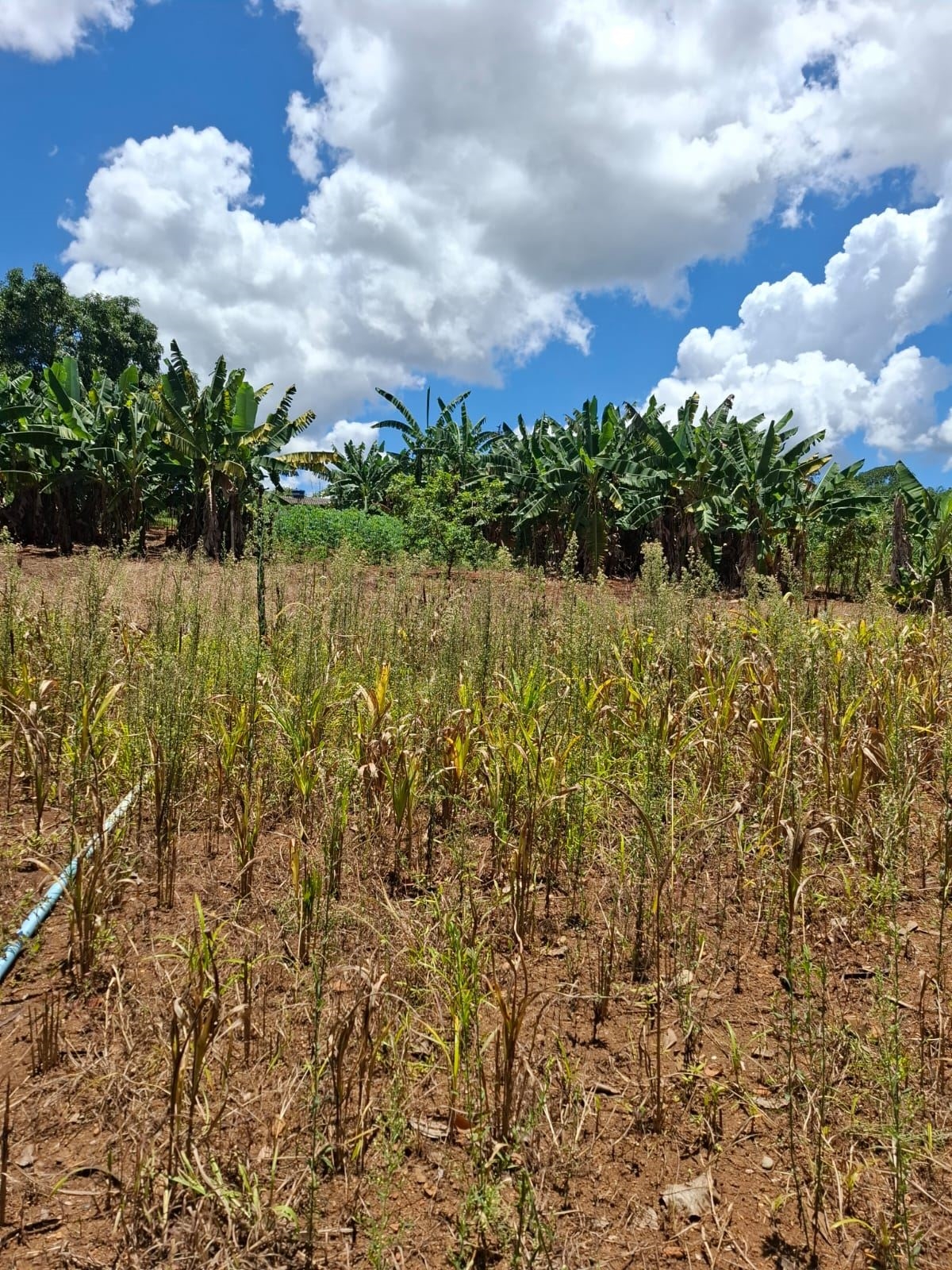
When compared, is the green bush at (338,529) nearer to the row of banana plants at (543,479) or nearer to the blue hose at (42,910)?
the row of banana plants at (543,479)

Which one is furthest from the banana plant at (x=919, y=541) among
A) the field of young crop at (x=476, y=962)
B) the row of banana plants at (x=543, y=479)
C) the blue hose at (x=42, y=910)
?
the blue hose at (x=42, y=910)

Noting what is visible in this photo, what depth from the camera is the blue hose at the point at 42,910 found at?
2.58 metres

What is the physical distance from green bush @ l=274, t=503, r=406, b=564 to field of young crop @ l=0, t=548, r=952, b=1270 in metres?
12.9

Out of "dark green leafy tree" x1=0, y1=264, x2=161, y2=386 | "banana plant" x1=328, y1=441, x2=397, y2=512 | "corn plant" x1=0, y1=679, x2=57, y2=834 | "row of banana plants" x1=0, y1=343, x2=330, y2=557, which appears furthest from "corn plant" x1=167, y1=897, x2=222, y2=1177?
"dark green leafy tree" x1=0, y1=264, x2=161, y2=386

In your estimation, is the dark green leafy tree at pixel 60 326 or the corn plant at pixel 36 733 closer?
the corn plant at pixel 36 733

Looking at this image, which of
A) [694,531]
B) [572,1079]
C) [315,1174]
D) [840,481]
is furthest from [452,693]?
[840,481]

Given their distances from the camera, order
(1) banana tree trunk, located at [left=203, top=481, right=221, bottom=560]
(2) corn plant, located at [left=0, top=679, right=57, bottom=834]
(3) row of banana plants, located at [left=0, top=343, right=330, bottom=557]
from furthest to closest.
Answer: (1) banana tree trunk, located at [left=203, top=481, right=221, bottom=560]
(3) row of banana plants, located at [left=0, top=343, right=330, bottom=557]
(2) corn plant, located at [left=0, top=679, right=57, bottom=834]

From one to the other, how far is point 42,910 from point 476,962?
5.76 feet

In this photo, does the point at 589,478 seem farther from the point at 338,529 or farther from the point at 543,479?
the point at 338,529

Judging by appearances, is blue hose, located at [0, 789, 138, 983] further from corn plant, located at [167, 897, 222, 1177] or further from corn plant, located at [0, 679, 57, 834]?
corn plant, located at [167, 897, 222, 1177]

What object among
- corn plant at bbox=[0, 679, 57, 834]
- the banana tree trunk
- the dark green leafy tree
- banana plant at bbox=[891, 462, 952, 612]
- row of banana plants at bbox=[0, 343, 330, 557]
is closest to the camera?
corn plant at bbox=[0, 679, 57, 834]

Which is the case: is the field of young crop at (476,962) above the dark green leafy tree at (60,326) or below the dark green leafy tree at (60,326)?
below

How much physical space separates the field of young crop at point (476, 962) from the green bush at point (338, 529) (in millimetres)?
12863

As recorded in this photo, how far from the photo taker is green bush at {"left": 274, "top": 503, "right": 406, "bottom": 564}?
58.6ft
